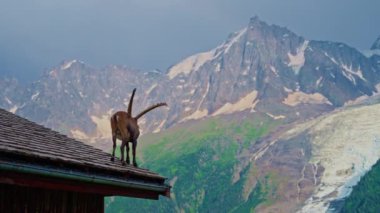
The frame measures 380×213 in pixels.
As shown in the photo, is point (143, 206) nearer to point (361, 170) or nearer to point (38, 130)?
point (361, 170)

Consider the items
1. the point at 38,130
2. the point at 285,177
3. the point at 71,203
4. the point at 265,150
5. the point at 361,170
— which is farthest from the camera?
the point at 265,150

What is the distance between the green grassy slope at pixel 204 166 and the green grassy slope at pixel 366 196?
1958 centimetres

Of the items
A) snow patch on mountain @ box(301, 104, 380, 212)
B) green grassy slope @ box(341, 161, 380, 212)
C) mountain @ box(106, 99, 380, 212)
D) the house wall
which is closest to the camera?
the house wall

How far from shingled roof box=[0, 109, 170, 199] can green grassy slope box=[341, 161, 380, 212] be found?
100047 mm

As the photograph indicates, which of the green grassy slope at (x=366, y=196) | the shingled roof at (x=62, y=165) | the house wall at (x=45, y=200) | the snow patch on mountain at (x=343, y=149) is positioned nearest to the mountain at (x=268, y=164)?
the snow patch on mountain at (x=343, y=149)

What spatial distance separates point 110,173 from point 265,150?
14355 centimetres

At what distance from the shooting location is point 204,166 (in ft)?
502

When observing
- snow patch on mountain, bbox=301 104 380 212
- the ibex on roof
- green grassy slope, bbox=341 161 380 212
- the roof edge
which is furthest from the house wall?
snow patch on mountain, bbox=301 104 380 212

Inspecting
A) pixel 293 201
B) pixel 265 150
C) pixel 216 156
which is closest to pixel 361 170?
pixel 293 201

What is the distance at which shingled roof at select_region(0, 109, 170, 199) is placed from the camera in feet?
25.0

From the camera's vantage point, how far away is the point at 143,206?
132 m

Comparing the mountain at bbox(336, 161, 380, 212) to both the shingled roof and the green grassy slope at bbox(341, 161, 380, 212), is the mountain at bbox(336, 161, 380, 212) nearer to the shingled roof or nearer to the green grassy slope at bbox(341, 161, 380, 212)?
the green grassy slope at bbox(341, 161, 380, 212)

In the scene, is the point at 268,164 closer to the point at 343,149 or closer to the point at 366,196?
the point at 343,149

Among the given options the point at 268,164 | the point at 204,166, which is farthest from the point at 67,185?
the point at 204,166
